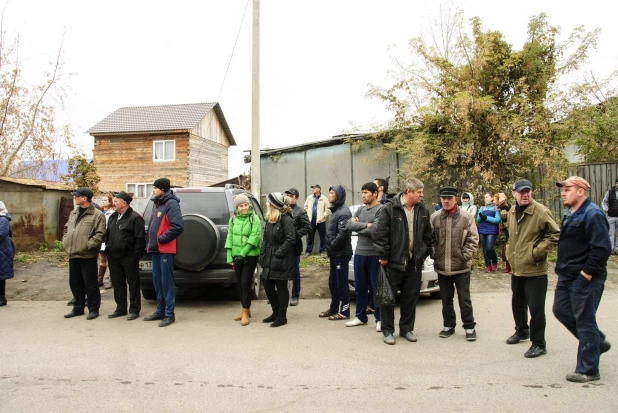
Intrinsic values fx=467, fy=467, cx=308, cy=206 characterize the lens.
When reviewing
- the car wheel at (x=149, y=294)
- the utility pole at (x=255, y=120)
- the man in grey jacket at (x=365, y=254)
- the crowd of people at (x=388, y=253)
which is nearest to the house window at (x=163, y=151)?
the utility pole at (x=255, y=120)

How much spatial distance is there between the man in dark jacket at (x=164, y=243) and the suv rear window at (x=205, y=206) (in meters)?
0.87

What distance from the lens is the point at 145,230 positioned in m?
7.00

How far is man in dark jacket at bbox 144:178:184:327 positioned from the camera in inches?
252

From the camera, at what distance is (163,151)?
96.7ft

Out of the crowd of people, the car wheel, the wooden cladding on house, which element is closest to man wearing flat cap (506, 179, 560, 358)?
the crowd of people

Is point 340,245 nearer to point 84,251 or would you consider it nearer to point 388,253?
point 388,253

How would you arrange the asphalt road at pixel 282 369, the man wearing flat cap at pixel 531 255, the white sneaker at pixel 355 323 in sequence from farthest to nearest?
the white sneaker at pixel 355 323
the man wearing flat cap at pixel 531 255
the asphalt road at pixel 282 369

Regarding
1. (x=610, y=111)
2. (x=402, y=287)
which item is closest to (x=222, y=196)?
(x=402, y=287)

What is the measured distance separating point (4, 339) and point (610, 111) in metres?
14.7

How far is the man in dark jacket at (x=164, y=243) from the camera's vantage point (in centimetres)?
641

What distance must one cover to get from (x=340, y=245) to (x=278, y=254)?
0.87 m

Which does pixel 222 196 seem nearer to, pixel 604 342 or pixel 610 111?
pixel 604 342

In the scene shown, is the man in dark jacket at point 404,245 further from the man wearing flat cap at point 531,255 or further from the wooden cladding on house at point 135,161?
the wooden cladding on house at point 135,161

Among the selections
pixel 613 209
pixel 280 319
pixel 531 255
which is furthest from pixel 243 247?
pixel 613 209
